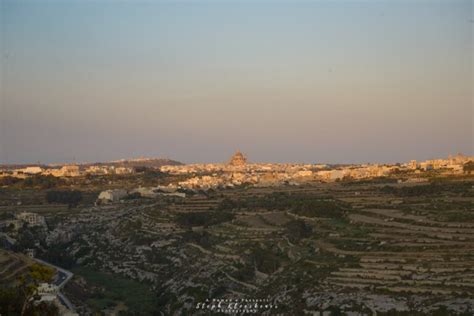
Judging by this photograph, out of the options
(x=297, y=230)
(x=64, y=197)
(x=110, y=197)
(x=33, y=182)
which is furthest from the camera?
(x=33, y=182)

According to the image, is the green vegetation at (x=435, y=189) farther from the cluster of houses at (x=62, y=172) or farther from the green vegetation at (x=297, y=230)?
the cluster of houses at (x=62, y=172)

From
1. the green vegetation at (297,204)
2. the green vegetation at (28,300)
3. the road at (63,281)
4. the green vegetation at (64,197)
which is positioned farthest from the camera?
the green vegetation at (64,197)

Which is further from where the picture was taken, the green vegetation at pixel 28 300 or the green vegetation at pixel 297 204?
the green vegetation at pixel 297 204

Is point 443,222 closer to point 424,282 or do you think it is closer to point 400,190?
point 424,282

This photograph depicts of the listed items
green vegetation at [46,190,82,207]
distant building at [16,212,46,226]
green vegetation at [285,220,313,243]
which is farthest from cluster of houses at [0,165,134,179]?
green vegetation at [285,220,313,243]

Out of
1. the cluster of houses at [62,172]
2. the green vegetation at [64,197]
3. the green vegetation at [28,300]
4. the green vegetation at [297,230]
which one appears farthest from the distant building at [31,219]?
the cluster of houses at [62,172]

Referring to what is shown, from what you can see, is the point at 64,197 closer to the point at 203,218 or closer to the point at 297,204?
the point at 203,218

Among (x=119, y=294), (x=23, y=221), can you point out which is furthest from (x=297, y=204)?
(x=23, y=221)

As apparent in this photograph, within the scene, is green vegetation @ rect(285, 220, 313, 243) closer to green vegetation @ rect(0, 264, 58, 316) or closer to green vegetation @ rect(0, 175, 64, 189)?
green vegetation @ rect(0, 264, 58, 316)

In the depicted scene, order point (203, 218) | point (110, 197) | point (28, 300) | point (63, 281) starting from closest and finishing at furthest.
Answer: point (28, 300)
point (63, 281)
point (203, 218)
point (110, 197)
